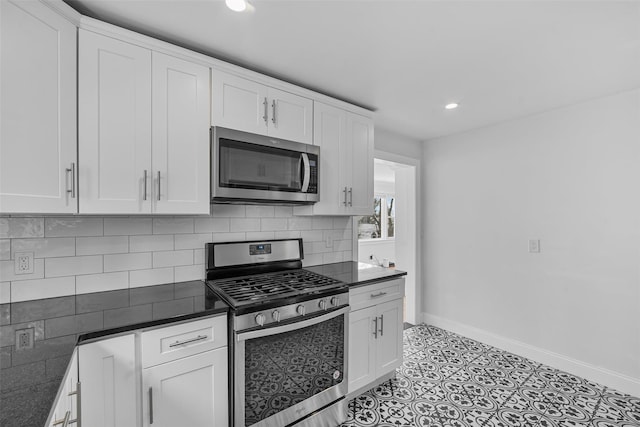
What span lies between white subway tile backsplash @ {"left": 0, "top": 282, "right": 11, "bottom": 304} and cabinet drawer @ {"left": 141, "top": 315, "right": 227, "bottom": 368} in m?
0.83

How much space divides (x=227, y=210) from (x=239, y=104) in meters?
0.77

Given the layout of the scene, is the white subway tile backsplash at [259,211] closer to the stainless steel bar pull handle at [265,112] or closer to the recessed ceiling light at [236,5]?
the stainless steel bar pull handle at [265,112]

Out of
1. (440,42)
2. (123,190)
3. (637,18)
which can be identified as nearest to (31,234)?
(123,190)

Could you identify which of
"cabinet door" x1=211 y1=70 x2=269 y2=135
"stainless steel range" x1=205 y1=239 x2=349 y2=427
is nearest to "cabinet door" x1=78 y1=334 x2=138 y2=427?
"stainless steel range" x1=205 y1=239 x2=349 y2=427

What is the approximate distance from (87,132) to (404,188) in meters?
3.31

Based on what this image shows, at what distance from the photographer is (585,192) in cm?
249

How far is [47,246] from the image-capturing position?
1.53m

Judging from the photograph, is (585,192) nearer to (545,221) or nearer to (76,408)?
(545,221)

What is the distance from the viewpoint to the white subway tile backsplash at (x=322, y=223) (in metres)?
2.65

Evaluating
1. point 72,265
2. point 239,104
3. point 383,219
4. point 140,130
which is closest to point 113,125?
point 140,130

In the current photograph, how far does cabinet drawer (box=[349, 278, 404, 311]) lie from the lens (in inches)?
81.4

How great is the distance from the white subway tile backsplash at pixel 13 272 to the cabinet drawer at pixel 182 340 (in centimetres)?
79

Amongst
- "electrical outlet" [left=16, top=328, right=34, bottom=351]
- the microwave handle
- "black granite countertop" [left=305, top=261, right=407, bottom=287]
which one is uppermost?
the microwave handle

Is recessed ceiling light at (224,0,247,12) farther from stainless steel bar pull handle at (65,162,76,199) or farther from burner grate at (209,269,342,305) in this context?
burner grate at (209,269,342,305)
